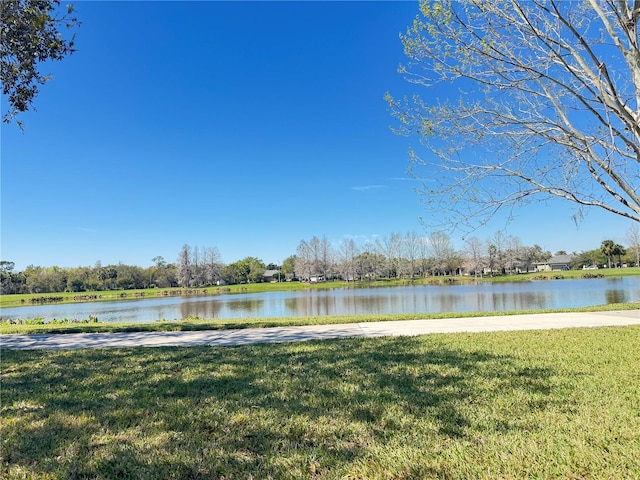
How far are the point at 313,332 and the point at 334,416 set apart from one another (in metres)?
5.42

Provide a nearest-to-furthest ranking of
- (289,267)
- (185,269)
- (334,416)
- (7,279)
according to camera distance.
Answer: (334,416) → (7,279) → (185,269) → (289,267)

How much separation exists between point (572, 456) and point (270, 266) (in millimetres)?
112166

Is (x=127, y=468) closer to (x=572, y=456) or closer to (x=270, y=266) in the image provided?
(x=572, y=456)

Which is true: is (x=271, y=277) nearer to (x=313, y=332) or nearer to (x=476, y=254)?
(x=476, y=254)

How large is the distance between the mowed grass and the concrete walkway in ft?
6.86

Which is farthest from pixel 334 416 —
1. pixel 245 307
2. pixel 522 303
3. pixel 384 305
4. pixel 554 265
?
pixel 554 265

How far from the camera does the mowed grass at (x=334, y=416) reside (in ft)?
8.29

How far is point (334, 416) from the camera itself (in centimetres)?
332

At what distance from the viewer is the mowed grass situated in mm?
2527

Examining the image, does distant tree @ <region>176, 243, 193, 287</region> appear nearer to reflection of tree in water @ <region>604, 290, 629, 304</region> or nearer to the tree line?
the tree line

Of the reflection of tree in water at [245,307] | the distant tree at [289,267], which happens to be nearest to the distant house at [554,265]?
the distant tree at [289,267]

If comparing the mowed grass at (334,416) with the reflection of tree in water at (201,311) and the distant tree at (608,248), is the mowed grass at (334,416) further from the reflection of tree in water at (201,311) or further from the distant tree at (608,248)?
the distant tree at (608,248)

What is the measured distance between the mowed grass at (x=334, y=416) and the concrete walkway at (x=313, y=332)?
209 centimetres

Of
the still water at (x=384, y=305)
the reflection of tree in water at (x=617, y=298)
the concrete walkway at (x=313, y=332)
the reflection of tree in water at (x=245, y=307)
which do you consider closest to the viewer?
the concrete walkway at (x=313, y=332)
